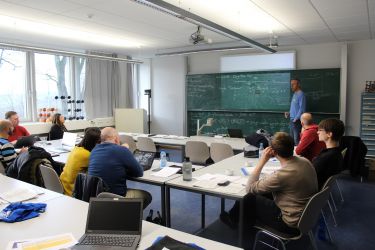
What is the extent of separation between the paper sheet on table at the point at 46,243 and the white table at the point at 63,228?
0.04 metres

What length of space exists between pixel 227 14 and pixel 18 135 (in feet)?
13.8

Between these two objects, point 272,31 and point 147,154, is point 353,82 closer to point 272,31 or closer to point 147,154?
point 272,31

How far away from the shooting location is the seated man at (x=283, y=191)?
2320 millimetres

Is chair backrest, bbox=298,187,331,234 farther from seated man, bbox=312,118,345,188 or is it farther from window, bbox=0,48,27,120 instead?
window, bbox=0,48,27,120

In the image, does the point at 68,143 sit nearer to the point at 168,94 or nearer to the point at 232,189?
the point at 232,189

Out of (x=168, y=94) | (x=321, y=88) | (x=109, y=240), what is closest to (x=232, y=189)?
(x=109, y=240)

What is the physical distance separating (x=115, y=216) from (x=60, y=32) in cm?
499

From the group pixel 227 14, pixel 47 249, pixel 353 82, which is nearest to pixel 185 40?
pixel 227 14

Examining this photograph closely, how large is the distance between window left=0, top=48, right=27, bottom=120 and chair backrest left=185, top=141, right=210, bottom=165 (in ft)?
13.9

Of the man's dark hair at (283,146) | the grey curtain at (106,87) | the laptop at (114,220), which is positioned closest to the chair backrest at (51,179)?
the laptop at (114,220)

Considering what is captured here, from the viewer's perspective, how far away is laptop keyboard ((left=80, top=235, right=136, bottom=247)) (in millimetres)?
1692

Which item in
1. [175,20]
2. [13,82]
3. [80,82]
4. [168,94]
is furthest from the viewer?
[168,94]

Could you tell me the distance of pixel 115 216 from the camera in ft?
5.98

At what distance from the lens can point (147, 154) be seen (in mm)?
3672
